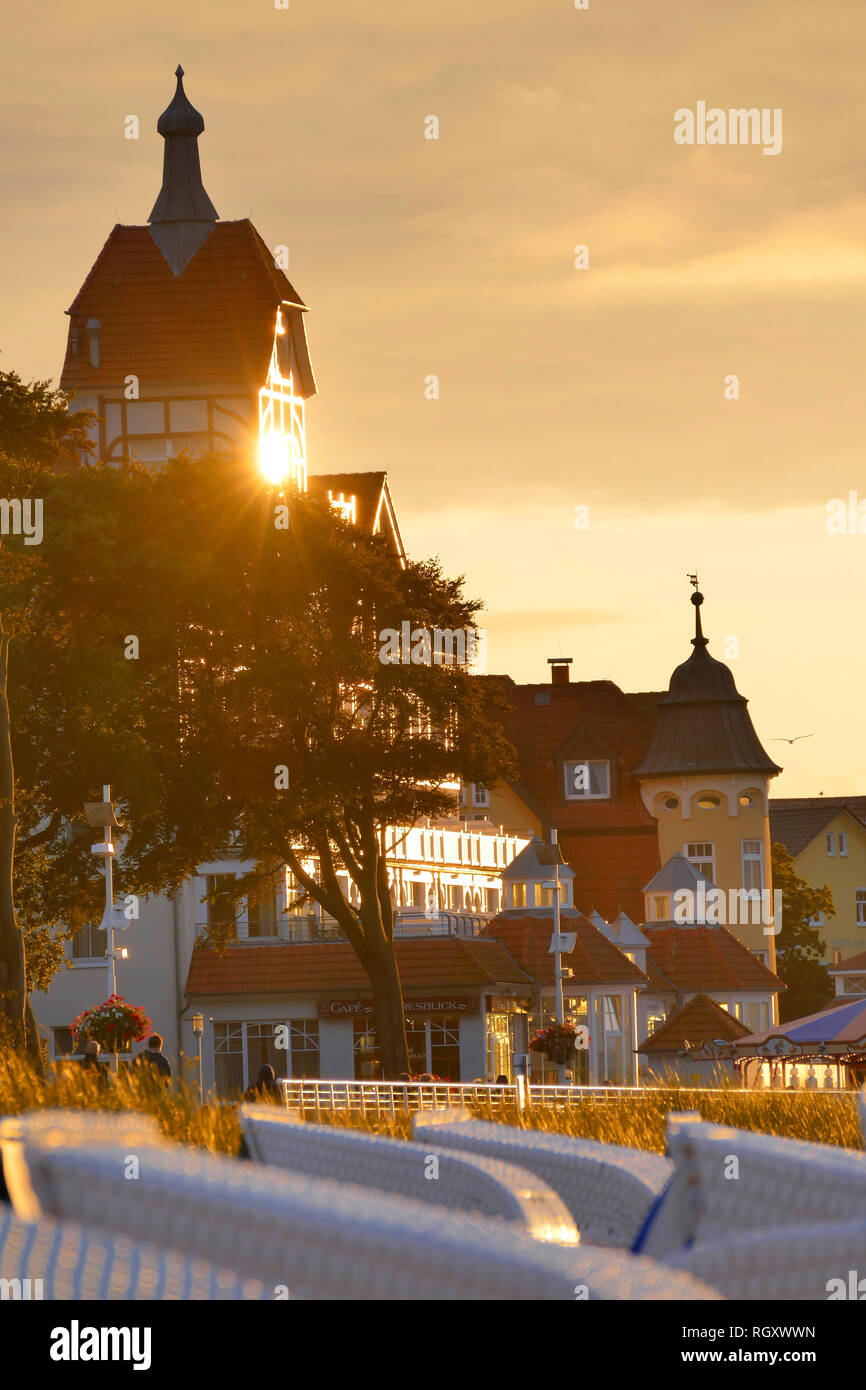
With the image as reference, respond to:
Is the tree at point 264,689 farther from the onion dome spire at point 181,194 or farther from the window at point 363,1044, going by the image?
the onion dome spire at point 181,194

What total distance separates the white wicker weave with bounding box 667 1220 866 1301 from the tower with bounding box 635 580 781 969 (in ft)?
289

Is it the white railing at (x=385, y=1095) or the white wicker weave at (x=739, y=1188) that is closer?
the white wicker weave at (x=739, y=1188)

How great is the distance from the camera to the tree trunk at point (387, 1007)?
1724 inches

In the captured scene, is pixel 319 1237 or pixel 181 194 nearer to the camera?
pixel 319 1237

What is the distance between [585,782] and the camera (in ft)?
309

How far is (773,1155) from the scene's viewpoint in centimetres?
507

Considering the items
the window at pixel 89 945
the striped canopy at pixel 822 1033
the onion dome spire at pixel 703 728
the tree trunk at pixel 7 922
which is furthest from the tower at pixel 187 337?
the tree trunk at pixel 7 922

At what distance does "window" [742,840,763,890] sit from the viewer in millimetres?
94562

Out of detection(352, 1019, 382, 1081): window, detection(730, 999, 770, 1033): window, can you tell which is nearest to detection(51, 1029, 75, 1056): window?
detection(352, 1019, 382, 1081): window

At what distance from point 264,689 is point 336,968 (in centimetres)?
1684

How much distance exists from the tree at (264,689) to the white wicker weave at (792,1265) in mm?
38936

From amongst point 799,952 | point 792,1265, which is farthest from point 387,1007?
point 799,952

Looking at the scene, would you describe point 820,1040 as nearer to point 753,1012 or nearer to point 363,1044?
point 363,1044
